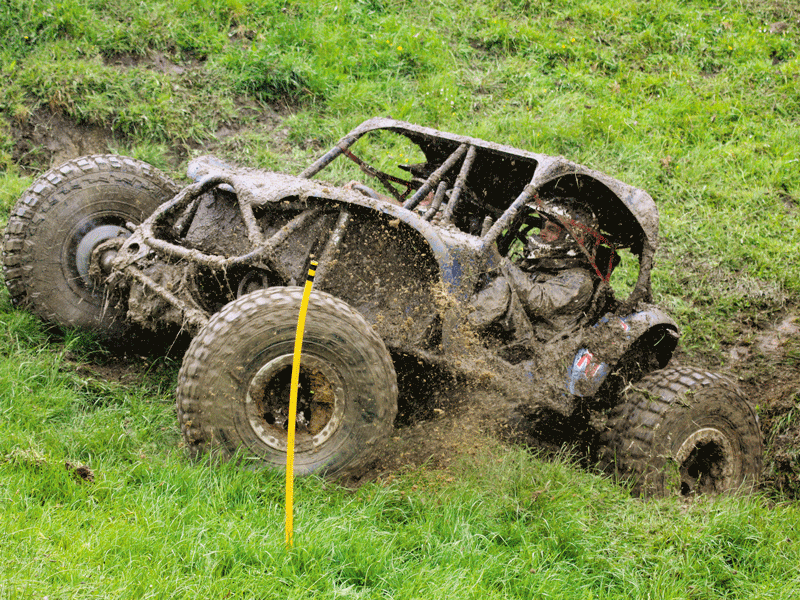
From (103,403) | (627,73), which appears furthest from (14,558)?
(627,73)

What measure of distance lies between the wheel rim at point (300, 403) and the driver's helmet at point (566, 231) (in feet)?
6.41

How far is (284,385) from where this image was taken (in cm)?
380

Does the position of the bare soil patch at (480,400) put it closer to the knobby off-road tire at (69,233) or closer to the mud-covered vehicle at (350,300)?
the mud-covered vehicle at (350,300)

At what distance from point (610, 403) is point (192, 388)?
2.92 meters

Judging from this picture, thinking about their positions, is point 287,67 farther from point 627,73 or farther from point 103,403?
point 103,403

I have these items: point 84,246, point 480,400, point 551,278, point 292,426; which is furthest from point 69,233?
point 551,278

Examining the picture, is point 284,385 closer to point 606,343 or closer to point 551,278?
point 551,278

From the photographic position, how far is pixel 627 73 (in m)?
9.30

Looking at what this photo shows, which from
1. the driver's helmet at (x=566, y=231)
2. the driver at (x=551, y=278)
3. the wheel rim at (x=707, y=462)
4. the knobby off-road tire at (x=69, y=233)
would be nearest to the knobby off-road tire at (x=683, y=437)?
the wheel rim at (x=707, y=462)

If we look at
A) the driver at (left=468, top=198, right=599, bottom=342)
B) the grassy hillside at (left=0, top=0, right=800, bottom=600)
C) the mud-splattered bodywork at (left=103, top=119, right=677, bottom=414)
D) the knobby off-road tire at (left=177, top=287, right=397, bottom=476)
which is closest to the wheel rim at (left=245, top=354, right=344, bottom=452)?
the knobby off-road tire at (left=177, top=287, right=397, bottom=476)

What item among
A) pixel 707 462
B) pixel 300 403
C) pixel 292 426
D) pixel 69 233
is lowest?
pixel 707 462

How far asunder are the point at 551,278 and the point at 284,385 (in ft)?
6.77

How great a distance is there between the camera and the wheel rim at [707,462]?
4711mm

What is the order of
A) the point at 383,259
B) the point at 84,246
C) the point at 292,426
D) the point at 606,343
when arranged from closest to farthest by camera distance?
the point at 292,426, the point at 383,259, the point at 606,343, the point at 84,246
